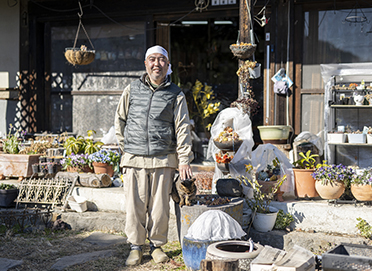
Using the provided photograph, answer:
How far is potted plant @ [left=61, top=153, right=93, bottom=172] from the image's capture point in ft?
23.6

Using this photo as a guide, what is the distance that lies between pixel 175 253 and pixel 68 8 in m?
6.40

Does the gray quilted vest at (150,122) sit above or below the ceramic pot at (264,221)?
above

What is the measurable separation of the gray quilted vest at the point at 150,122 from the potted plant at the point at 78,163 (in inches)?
102

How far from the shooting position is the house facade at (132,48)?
757cm

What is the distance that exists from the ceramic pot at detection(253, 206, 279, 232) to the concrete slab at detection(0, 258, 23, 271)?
278 cm

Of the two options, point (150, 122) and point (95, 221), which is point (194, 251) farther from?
point (95, 221)

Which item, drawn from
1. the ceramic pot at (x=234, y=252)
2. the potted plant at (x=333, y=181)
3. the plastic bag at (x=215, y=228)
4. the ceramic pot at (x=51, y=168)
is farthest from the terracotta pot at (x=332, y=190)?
the ceramic pot at (x=51, y=168)

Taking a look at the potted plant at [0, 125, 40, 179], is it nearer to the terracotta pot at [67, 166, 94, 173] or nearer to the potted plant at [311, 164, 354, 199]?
the terracotta pot at [67, 166, 94, 173]

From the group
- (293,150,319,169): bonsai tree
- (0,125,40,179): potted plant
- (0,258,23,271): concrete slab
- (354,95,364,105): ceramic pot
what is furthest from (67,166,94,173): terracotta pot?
(354,95,364,105): ceramic pot

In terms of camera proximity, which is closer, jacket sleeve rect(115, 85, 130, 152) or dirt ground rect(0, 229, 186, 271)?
dirt ground rect(0, 229, 186, 271)

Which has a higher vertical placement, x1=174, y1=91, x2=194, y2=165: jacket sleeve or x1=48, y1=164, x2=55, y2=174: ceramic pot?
x1=174, y1=91, x2=194, y2=165: jacket sleeve

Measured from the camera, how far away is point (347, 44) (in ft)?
24.5

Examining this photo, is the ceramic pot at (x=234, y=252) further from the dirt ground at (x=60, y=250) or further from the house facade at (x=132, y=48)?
the house facade at (x=132, y=48)

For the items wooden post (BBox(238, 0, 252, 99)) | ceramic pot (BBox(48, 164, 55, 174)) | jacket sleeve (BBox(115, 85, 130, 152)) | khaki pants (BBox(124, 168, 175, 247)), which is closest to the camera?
khaki pants (BBox(124, 168, 175, 247))
